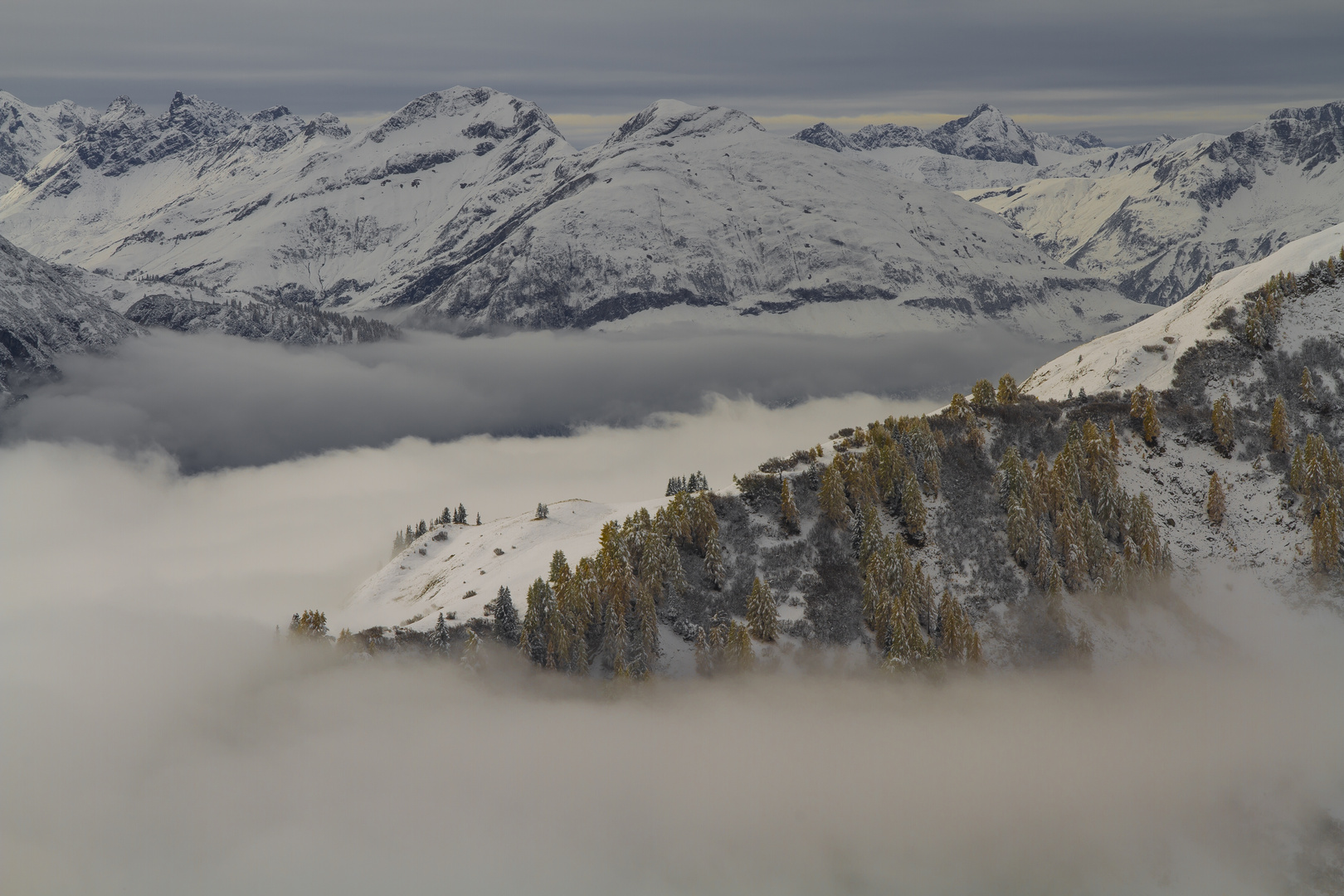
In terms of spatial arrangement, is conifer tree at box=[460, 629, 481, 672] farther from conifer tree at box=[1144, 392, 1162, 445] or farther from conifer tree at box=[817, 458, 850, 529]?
conifer tree at box=[1144, 392, 1162, 445]

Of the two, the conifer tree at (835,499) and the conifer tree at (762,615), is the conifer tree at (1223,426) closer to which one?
the conifer tree at (835,499)

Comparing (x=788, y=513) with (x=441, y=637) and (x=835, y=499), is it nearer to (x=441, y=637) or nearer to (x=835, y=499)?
(x=835, y=499)

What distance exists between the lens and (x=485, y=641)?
138 meters

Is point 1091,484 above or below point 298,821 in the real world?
above

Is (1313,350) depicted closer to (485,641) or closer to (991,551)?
(991,551)

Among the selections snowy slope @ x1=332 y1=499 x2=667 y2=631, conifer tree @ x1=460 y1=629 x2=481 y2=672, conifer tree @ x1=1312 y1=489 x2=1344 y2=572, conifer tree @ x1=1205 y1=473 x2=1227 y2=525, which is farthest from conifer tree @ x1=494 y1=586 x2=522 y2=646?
conifer tree @ x1=1312 y1=489 x2=1344 y2=572

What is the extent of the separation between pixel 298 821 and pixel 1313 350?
198 metres

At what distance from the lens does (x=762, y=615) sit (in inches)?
5369

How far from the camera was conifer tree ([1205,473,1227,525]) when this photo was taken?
154875 mm

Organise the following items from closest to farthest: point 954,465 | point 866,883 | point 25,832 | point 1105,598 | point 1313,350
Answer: point 866,883, point 25,832, point 1105,598, point 954,465, point 1313,350

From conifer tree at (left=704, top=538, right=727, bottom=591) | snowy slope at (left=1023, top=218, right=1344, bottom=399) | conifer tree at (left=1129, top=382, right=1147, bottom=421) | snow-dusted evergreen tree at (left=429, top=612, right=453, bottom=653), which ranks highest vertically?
snowy slope at (left=1023, top=218, right=1344, bottom=399)

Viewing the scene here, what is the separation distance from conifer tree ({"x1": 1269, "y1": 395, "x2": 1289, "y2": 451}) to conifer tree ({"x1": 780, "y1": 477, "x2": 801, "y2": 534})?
8916 centimetres

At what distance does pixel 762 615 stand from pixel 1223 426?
313 ft

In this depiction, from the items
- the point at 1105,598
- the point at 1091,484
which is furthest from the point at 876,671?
the point at 1091,484
